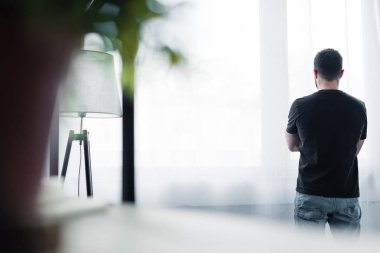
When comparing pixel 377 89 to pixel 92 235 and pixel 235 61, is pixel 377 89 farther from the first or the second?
pixel 92 235

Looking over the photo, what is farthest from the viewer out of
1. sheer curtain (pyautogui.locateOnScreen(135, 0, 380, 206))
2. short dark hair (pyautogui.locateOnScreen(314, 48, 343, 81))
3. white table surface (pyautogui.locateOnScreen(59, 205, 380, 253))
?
sheer curtain (pyautogui.locateOnScreen(135, 0, 380, 206))

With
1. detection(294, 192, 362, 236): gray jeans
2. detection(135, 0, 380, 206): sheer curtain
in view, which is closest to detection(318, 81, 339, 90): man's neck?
detection(294, 192, 362, 236): gray jeans

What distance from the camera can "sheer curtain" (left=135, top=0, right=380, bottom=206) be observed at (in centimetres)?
276

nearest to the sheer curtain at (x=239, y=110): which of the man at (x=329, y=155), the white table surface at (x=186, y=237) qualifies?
the man at (x=329, y=155)

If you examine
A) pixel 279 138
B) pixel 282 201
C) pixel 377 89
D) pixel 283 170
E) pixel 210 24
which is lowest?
pixel 282 201

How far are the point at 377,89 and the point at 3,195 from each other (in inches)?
134

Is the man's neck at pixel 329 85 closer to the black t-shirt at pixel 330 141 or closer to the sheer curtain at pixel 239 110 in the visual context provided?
the black t-shirt at pixel 330 141

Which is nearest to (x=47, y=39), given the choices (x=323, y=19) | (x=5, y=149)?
(x=5, y=149)

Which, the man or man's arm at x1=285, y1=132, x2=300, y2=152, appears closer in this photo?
the man

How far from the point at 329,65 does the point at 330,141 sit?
408 millimetres

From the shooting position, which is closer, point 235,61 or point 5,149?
point 5,149

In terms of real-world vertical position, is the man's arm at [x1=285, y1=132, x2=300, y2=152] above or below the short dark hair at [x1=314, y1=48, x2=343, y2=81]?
below

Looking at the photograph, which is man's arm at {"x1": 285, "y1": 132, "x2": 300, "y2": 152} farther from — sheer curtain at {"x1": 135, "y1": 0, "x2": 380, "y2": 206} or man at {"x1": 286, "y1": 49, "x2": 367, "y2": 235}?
sheer curtain at {"x1": 135, "y1": 0, "x2": 380, "y2": 206}

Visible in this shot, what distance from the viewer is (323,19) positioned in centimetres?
325
